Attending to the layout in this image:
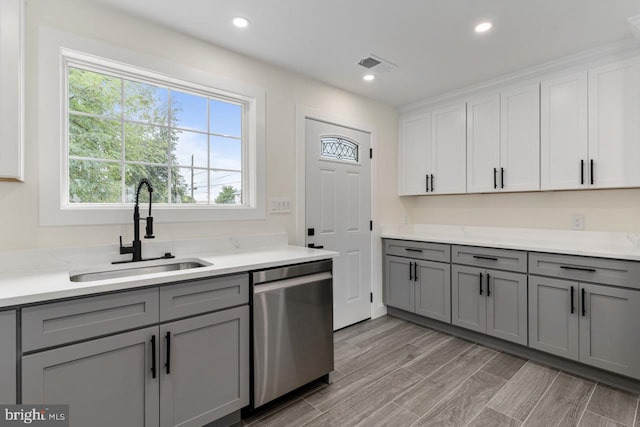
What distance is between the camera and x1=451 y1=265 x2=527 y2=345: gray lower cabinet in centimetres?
258

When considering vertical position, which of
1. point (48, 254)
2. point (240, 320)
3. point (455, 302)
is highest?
point (48, 254)

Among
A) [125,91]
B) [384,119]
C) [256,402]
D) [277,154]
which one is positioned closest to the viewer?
[256,402]

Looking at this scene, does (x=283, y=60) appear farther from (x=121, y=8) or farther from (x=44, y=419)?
(x=44, y=419)

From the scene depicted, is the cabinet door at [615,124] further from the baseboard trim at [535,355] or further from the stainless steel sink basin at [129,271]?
the stainless steel sink basin at [129,271]

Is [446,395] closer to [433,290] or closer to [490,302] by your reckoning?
[490,302]

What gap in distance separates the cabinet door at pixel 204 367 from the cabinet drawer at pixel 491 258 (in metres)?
2.12

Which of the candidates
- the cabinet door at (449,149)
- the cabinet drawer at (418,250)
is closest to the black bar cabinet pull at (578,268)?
the cabinet drawer at (418,250)

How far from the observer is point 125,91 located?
2074 millimetres

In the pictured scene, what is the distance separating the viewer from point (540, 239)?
300cm

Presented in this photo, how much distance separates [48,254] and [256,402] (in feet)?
4.79

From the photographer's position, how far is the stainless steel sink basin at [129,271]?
1.72 m

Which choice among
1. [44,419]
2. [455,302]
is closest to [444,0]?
[455,302]

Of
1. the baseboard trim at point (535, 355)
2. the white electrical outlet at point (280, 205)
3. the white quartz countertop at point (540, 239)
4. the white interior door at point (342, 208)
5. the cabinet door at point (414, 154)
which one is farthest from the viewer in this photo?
the cabinet door at point (414, 154)

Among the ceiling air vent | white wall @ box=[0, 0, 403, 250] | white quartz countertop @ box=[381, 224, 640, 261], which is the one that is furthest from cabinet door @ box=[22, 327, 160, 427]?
white quartz countertop @ box=[381, 224, 640, 261]
